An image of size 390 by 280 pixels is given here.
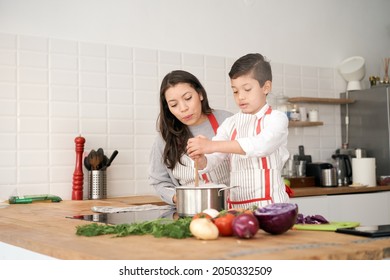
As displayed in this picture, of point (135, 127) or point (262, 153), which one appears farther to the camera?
point (135, 127)

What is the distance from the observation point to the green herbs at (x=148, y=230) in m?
1.38

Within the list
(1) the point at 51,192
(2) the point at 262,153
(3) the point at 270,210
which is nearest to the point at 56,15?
(1) the point at 51,192

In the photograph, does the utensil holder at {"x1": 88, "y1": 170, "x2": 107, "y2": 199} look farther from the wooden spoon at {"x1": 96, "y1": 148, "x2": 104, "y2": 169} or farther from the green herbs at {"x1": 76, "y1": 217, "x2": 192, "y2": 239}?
the green herbs at {"x1": 76, "y1": 217, "x2": 192, "y2": 239}

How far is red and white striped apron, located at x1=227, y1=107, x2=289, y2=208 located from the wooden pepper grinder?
132cm

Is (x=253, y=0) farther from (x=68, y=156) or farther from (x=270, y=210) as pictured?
(x=270, y=210)

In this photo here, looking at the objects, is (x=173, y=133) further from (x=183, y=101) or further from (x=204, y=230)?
(x=204, y=230)

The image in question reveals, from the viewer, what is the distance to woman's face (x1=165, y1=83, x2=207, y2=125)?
2.36 metres

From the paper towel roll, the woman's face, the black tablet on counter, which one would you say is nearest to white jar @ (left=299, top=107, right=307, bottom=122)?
the paper towel roll

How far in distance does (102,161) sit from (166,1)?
1192mm

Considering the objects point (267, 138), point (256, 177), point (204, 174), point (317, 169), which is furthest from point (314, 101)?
point (267, 138)

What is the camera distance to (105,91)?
344 centimetres

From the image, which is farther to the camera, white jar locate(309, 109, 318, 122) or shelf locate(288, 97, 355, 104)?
white jar locate(309, 109, 318, 122)

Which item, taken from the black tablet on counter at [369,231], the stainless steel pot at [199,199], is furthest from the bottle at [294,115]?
the black tablet on counter at [369,231]

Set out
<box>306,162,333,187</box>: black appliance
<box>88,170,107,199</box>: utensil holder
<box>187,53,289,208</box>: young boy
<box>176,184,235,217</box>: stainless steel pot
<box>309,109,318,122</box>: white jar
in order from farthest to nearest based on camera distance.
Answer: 1. <box>309,109,318,122</box>: white jar
2. <box>306,162,333,187</box>: black appliance
3. <box>88,170,107,199</box>: utensil holder
4. <box>187,53,289,208</box>: young boy
5. <box>176,184,235,217</box>: stainless steel pot
